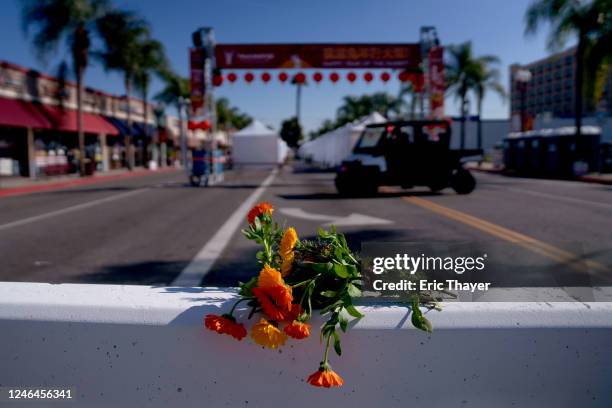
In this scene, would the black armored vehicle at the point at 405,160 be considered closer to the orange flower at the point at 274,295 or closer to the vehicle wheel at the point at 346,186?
the vehicle wheel at the point at 346,186

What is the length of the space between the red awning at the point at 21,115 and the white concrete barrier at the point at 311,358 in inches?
1050

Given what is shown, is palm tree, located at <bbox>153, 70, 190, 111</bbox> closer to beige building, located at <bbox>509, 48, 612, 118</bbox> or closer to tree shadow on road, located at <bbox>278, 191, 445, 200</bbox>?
tree shadow on road, located at <bbox>278, 191, 445, 200</bbox>

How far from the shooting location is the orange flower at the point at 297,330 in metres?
1.88

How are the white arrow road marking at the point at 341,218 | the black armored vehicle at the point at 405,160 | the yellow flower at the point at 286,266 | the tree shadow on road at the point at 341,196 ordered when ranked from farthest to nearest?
the tree shadow on road at the point at 341,196, the black armored vehicle at the point at 405,160, the white arrow road marking at the point at 341,218, the yellow flower at the point at 286,266

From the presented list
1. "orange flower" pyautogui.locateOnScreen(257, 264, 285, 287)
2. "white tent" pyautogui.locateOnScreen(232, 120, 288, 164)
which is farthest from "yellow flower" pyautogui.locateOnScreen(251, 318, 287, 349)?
"white tent" pyautogui.locateOnScreen(232, 120, 288, 164)

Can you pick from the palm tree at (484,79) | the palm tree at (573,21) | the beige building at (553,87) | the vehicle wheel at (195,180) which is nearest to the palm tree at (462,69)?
the palm tree at (484,79)

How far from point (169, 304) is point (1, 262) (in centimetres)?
560

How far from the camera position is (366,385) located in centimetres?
204

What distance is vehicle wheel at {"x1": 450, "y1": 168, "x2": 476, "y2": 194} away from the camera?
612 inches

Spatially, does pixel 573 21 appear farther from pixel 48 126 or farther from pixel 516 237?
pixel 48 126

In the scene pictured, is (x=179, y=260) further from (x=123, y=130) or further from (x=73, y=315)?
(x=123, y=130)

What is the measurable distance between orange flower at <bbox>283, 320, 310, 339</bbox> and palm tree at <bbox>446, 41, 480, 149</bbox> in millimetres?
48328

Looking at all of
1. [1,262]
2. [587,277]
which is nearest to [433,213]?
[1,262]

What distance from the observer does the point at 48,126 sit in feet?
98.1
